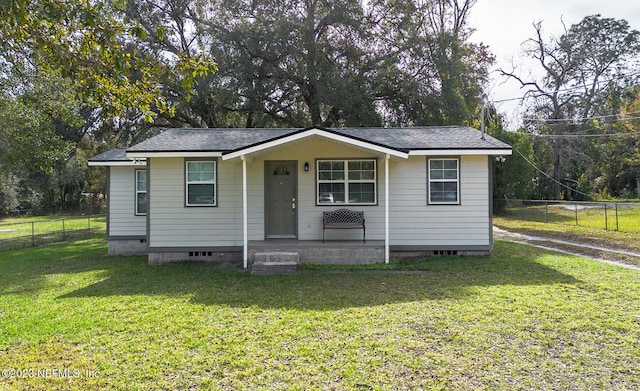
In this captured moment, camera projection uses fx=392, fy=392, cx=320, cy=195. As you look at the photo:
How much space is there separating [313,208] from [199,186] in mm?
2874

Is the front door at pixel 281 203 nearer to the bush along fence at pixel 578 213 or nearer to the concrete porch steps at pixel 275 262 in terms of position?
the concrete porch steps at pixel 275 262

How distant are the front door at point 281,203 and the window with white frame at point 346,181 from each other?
0.71 m

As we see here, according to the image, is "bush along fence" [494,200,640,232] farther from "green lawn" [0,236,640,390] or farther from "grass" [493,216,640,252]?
"green lawn" [0,236,640,390]

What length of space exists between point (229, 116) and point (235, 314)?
17262 mm

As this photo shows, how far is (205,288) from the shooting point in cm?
707

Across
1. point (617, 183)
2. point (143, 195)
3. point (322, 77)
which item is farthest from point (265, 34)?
point (617, 183)

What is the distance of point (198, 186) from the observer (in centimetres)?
971

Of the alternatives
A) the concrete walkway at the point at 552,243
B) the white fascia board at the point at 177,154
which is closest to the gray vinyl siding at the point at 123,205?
the white fascia board at the point at 177,154

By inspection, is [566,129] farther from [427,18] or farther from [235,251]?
[235,251]

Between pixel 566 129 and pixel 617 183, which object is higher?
pixel 566 129

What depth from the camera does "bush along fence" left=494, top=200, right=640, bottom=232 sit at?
1567 cm

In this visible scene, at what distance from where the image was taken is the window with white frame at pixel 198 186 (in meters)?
9.70

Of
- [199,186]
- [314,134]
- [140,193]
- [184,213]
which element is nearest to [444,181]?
[314,134]

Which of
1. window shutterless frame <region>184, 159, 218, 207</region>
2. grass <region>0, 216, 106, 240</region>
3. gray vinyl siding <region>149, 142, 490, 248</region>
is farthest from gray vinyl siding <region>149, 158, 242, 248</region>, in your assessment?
grass <region>0, 216, 106, 240</region>
